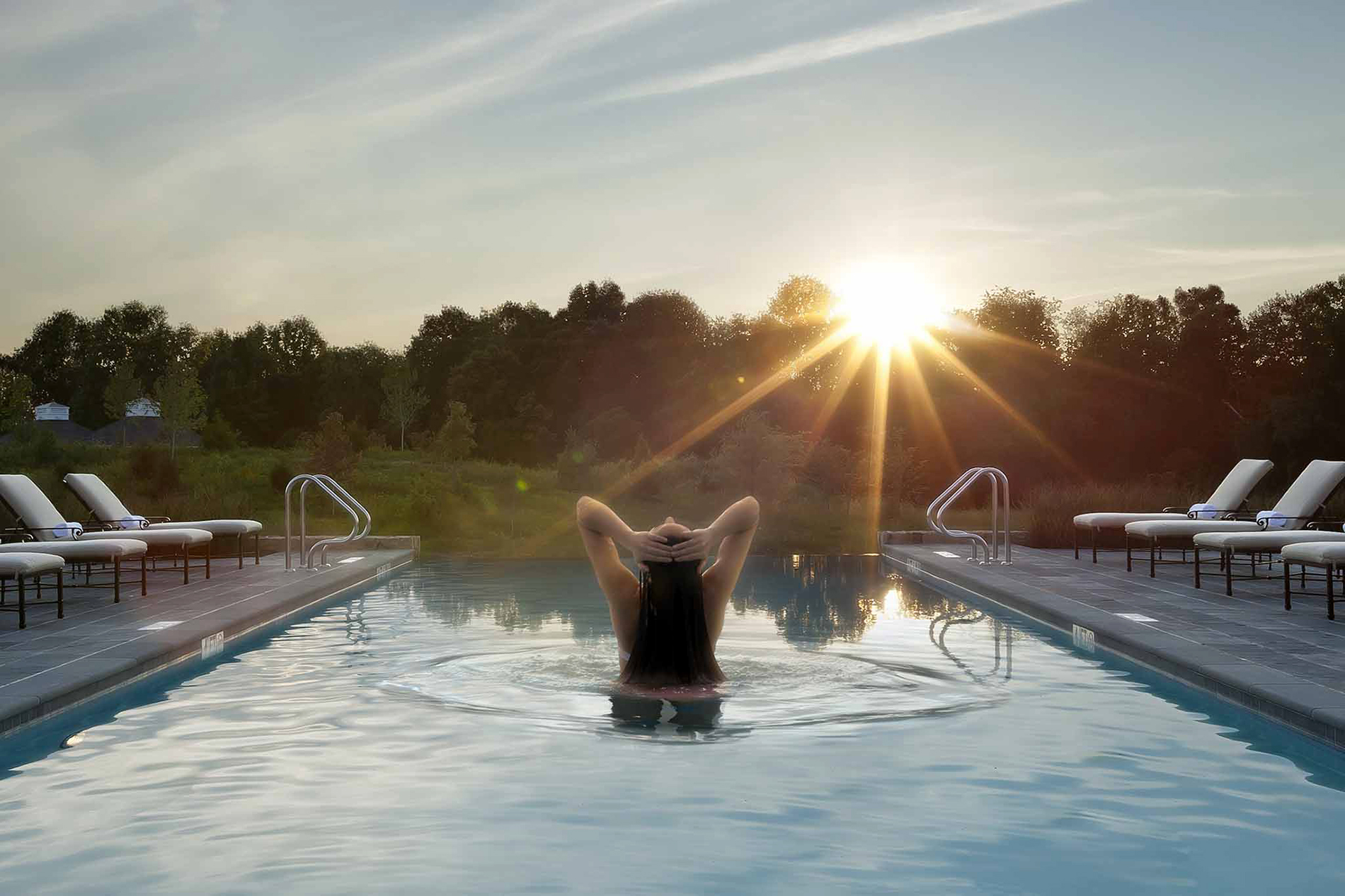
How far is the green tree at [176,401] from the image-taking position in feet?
116

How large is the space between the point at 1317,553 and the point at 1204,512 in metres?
4.30

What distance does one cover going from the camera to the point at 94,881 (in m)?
3.55

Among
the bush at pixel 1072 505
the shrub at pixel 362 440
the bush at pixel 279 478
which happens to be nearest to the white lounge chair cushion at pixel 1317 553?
the bush at pixel 1072 505

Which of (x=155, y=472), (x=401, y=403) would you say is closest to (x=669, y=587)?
(x=155, y=472)

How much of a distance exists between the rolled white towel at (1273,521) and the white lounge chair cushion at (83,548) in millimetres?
9285

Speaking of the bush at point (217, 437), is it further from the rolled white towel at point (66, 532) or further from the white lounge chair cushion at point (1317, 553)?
the white lounge chair cushion at point (1317, 553)

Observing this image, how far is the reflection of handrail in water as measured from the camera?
707cm

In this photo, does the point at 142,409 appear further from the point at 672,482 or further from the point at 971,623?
the point at 971,623

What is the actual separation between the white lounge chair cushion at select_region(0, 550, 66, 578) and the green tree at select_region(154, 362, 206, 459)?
93.2ft

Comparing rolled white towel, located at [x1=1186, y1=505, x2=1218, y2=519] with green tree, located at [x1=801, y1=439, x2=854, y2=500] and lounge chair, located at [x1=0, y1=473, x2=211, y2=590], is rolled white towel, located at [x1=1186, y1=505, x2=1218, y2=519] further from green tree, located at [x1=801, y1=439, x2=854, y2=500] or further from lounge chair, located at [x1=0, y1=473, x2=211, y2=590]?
green tree, located at [x1=801, y1=439, x2=854, y2=500]

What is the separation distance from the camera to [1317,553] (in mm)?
7918

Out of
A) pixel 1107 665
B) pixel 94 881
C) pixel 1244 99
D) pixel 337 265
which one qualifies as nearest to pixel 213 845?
pixel 94 881

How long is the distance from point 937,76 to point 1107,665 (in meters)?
13.9

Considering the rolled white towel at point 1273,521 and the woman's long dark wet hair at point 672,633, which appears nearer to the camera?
the woman's long dark wet hair at point 672,633
